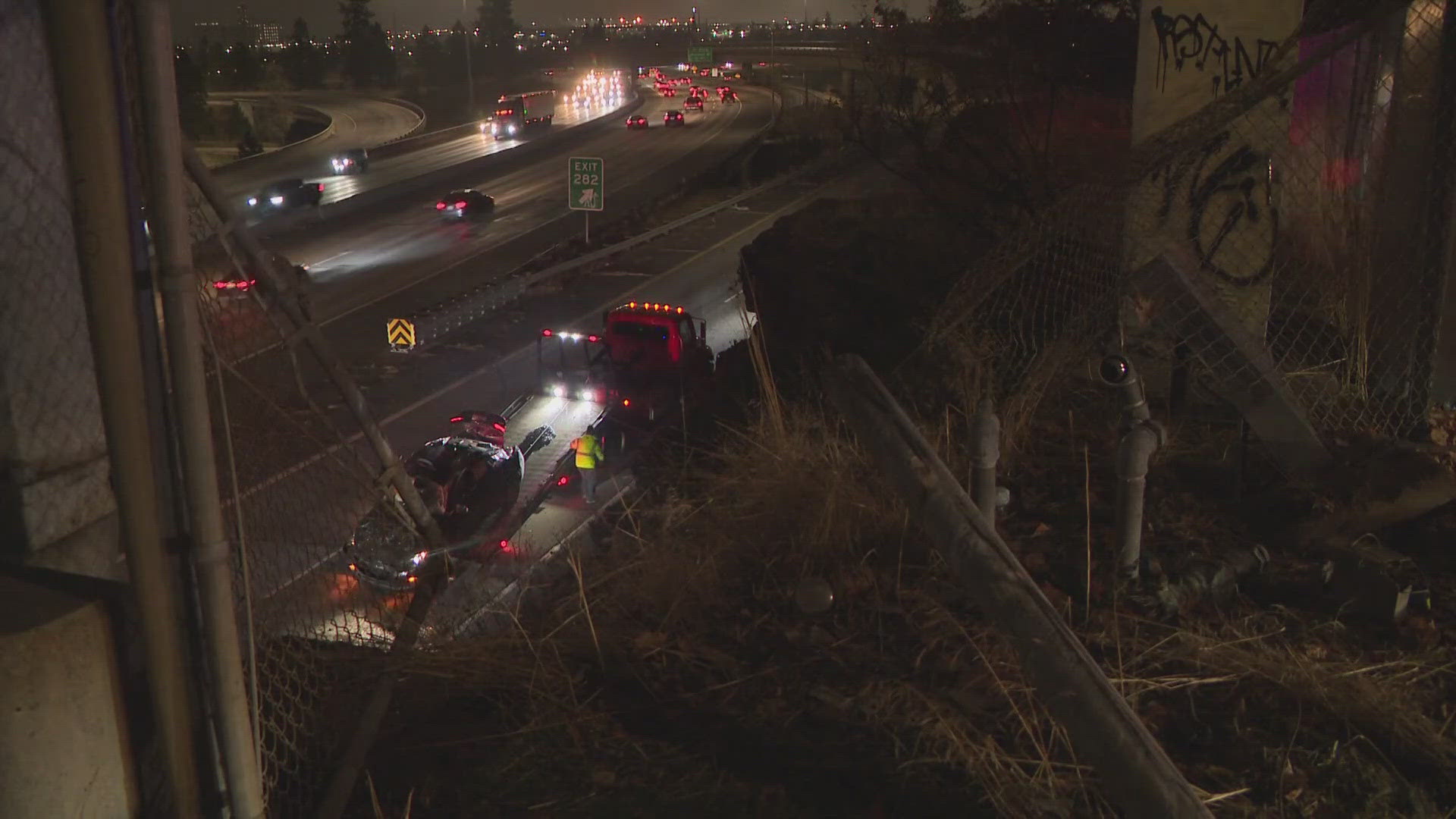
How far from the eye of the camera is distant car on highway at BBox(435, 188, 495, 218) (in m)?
41.0

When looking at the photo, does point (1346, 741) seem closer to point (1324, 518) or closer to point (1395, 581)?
point (1395, 581)

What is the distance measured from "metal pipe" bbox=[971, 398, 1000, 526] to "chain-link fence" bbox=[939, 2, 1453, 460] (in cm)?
122

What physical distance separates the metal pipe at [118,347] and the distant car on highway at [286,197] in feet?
140

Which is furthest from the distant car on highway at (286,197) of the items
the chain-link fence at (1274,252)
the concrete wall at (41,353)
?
the concrete wall at (41,353)

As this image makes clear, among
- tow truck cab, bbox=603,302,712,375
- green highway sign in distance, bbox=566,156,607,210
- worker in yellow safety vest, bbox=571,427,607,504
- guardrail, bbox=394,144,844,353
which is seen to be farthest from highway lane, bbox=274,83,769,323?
worker in yellow safety vest, bbox=571,427,607,504

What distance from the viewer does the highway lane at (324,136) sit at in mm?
50938

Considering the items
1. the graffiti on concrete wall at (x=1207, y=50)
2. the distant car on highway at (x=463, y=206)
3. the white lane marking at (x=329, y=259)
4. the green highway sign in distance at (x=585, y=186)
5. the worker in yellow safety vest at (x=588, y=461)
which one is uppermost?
the graffiti on concrete wall at (x=1207, y=50)

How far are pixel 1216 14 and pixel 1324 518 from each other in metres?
3.97

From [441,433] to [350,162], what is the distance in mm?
37868

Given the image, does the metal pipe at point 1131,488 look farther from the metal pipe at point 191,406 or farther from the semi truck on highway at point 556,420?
the semi truck on highway at point 556,420

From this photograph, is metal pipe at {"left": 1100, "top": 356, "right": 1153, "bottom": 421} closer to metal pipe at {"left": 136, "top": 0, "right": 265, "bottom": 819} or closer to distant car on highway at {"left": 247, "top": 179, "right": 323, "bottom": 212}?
metal pipe at {"left": 136, "top": 0, "right": 265, "bottom": 819}

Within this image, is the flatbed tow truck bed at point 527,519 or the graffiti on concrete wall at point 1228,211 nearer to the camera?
the flatbed tow truck bed at point 527,519

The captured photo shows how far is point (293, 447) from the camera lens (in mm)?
5129

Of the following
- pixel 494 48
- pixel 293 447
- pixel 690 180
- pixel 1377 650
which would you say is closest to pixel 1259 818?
pixel 1377 650
